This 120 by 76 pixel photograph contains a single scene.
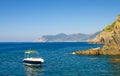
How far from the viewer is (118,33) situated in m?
145

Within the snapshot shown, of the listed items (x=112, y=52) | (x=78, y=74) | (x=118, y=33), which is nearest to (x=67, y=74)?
(x=78, y=74)

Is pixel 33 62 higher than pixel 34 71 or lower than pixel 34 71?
higher

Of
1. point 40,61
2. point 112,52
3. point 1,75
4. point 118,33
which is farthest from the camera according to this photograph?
point 118,33

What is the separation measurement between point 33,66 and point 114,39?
2296 inches

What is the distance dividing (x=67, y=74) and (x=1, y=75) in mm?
18208

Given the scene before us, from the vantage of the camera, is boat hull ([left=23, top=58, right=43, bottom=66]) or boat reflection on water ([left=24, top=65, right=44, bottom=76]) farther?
boat hull ([left=23, top=58, right=43, bottom=66])

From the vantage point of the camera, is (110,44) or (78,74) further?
(110,44)

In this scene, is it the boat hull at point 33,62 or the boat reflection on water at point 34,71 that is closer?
the boat reflection on water at point 34,71

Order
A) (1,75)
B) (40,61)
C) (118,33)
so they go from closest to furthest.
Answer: (1,75)
(40,61)
(118,33)

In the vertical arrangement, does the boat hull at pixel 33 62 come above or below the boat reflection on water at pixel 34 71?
above

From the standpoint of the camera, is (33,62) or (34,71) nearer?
(34,71)

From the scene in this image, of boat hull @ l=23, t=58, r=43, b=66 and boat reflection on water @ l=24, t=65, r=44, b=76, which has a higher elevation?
boat hull @ l=23, t=58, r=43, b=66

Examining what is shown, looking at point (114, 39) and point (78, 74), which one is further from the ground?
point (114, 39)

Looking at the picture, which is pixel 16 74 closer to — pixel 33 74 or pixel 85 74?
pixel 33 74
